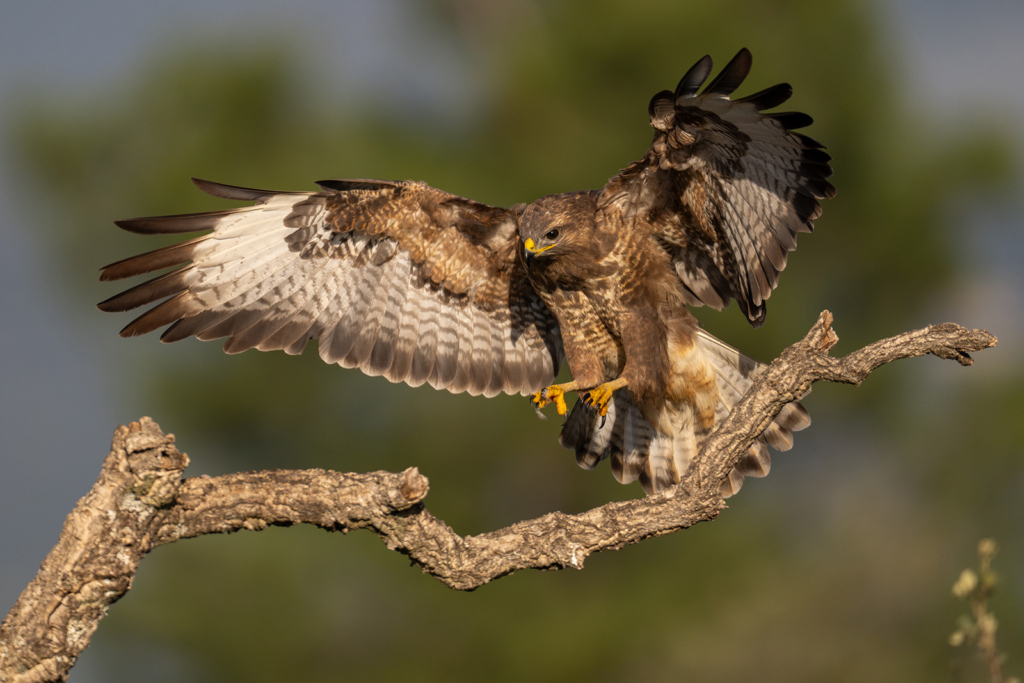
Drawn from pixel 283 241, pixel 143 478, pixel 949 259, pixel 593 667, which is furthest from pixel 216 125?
pixel 949 259

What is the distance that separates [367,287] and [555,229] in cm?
124

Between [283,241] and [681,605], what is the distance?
22.1 feet

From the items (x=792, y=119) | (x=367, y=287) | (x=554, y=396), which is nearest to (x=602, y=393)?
(x=554, y=396)

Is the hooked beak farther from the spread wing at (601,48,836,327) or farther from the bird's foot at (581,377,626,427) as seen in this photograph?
Answer: the bird's foot at (581,377,626,427)

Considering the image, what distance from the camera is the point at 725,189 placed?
419 centimetres

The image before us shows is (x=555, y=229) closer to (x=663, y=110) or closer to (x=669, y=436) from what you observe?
(x=663, y=110)

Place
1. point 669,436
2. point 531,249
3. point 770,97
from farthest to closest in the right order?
point 669,436
point 531,249
point 770,97

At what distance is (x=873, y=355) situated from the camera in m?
3.49

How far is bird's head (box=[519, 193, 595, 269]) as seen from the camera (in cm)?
433

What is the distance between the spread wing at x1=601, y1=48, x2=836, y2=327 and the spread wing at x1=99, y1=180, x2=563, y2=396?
89 centimetres

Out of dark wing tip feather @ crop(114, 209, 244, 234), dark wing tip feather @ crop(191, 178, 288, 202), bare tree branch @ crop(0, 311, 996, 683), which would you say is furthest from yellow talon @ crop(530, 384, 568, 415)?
dark wing tip feather @ crop(114, 209, 244, 234)

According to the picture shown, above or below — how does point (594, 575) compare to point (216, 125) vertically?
below

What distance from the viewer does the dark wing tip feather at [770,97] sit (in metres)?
3.30

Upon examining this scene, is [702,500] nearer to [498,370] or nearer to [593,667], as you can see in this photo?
[498,370]
